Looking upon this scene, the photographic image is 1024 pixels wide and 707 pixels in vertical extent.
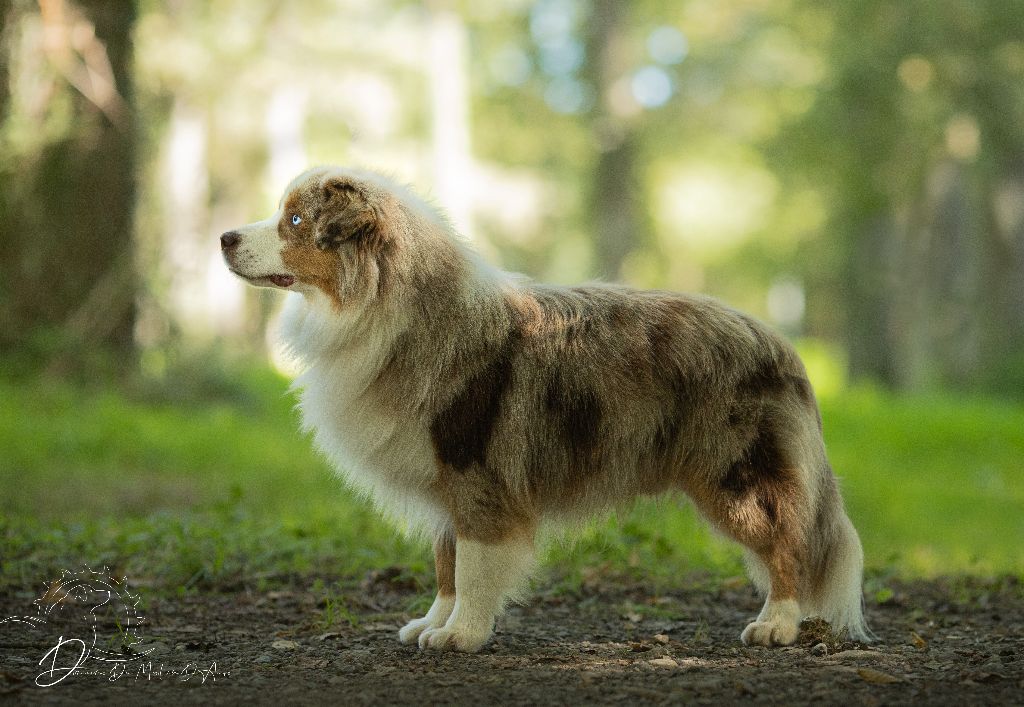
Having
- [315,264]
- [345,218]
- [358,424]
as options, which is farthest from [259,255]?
[358,424]

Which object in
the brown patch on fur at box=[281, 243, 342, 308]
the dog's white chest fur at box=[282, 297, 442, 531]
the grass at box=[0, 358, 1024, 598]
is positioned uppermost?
the brown patch on fur at box=[281, 243, 342, 308]

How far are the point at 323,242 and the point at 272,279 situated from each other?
298 mm

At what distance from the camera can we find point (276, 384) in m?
17.4

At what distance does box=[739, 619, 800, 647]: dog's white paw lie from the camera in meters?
5.05

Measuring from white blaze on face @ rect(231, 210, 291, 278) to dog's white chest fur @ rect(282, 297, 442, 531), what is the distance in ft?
0.83

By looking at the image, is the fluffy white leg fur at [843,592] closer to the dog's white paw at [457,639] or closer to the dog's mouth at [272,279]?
the dog's white paw at [457,639]

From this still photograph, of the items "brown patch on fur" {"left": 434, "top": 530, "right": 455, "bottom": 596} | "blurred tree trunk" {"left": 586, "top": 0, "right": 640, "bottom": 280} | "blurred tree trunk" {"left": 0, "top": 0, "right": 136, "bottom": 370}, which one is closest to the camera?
"brown patch on fur" {"left": 434, "top": 530, "right": 455, "bottom": 596}

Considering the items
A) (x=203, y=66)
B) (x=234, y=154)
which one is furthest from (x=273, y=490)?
(x=234, y=154)

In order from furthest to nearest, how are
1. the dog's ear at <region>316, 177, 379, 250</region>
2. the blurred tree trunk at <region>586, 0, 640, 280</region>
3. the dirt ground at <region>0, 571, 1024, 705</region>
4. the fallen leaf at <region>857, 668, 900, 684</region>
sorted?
the blurred tree trunk at <region>586, 0, 640, 280</region>
the dog's ear at <region>316, 177, 379, 250</region>
the fallen leaf at <region>857, 668, 900, 684</region>
the dirt ground at <region>0, 571, 1024, 705</region>

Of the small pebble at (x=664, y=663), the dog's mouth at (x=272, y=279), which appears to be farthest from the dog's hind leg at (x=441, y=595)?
the dog's mouth at (x=272, y=279)

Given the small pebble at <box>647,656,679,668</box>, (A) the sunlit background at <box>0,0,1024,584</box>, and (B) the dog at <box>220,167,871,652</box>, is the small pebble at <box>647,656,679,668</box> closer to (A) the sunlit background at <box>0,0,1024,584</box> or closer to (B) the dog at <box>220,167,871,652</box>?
(B) the dog at <box>220,167,871,652</box>

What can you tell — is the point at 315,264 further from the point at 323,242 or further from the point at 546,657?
the point at 546,657

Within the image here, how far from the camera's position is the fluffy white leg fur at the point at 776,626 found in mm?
5051

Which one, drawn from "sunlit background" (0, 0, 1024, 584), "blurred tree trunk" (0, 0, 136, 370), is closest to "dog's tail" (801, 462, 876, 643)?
"sunlit background" (0, 0, 1024, 584)
